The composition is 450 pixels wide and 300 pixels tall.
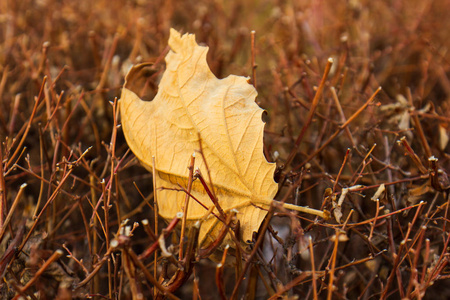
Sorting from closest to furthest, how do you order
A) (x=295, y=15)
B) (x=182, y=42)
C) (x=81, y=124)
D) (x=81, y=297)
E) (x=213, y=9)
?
(x=81, y=297) → (x=182, y=42) → (x=81, y=124) → (x=295, y=15) → (x=213, y=9)

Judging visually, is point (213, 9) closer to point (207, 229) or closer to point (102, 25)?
point (102, 25)

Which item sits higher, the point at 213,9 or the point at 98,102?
the point at 213,9

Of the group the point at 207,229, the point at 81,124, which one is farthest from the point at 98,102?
the point at 207,229
